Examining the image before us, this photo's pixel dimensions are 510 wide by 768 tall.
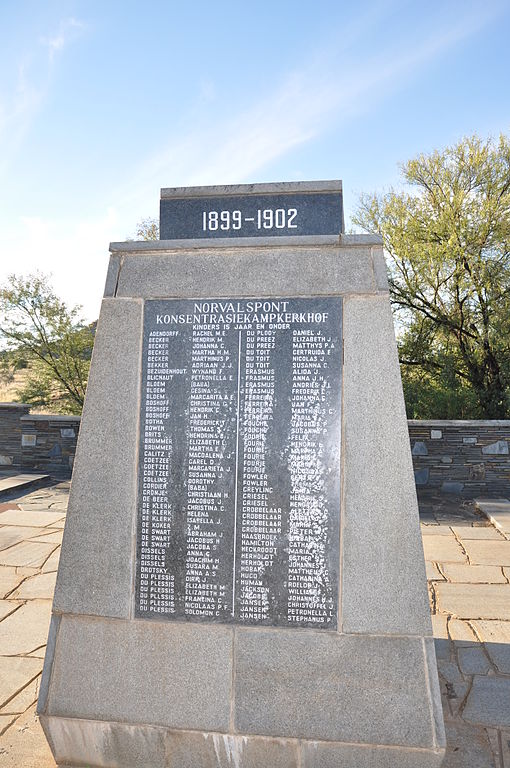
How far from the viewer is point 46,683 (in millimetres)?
2906

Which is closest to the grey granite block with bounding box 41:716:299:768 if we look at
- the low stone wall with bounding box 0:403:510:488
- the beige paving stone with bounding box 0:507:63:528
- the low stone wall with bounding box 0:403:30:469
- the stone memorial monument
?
the stone memorial monument

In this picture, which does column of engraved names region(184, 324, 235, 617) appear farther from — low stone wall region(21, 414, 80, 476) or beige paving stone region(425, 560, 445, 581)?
low stone wall region(21, 414, 80, 476)

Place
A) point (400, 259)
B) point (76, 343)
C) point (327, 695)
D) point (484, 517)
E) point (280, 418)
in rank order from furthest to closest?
point (76, 343) → point (400, 259) → point (484, 517) → point (280, 418) → point (327, 695)

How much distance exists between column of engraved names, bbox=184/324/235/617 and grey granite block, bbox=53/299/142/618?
32 cm

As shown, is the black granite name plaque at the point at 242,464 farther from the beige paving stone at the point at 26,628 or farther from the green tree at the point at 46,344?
the green tree at the point at 46,344

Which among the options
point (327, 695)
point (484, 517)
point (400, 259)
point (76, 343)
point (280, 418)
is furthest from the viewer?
point (76, 343)

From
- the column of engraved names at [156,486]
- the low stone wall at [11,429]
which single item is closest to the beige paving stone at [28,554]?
the column of engraved names at [156,486]

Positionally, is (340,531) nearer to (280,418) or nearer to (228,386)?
(280,418)

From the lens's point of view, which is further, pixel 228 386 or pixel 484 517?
pixel 484 517

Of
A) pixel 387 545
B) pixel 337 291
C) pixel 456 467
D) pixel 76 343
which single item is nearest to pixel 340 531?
pixel 387 545

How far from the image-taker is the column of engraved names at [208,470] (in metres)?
2.93

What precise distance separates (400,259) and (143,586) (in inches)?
484

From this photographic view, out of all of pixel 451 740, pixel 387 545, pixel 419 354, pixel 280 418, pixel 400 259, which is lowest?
pixel 451 740

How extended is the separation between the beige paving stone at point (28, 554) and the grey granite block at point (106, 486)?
3.11 m
